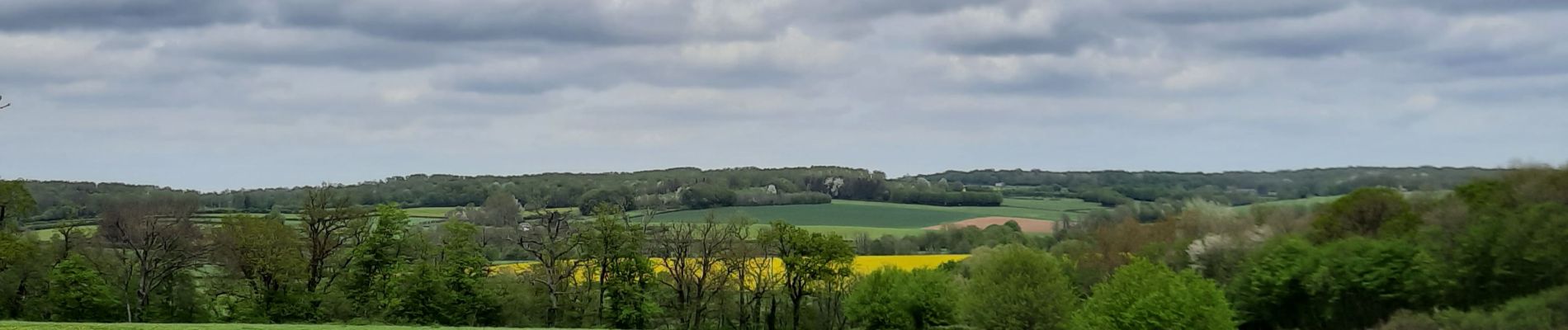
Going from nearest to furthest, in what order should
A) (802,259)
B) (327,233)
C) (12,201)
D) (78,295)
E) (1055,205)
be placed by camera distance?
(78,295)
(12,201)
(327,233)
(802,259)
(1055,205)

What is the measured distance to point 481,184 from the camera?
12062 cm

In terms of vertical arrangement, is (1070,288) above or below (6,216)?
below

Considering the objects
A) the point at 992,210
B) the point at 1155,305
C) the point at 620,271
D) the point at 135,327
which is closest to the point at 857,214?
the point at 992,210

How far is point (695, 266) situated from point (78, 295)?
107 ft

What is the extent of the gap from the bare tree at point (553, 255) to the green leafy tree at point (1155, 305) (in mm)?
29172

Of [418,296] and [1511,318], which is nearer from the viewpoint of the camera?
[1511,318]

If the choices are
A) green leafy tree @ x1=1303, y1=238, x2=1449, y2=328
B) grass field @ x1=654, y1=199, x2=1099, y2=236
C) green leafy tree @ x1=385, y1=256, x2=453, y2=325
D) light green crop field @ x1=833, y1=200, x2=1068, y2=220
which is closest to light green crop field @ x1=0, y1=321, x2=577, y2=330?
green leafy tree @ x1=385, y1=256, x2=453, y2=325

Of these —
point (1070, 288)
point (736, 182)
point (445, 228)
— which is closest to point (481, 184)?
point (736, 182)

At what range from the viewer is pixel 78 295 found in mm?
59250

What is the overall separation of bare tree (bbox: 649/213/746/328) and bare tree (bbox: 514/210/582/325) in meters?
5.49

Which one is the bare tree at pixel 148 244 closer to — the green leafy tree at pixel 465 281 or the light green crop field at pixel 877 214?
the green leafy tree at pixel 465 281

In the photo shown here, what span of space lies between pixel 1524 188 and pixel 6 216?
75.1 m

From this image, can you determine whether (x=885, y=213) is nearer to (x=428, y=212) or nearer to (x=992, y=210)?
(x=992, y=210)

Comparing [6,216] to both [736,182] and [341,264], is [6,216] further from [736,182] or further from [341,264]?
[736,182]
